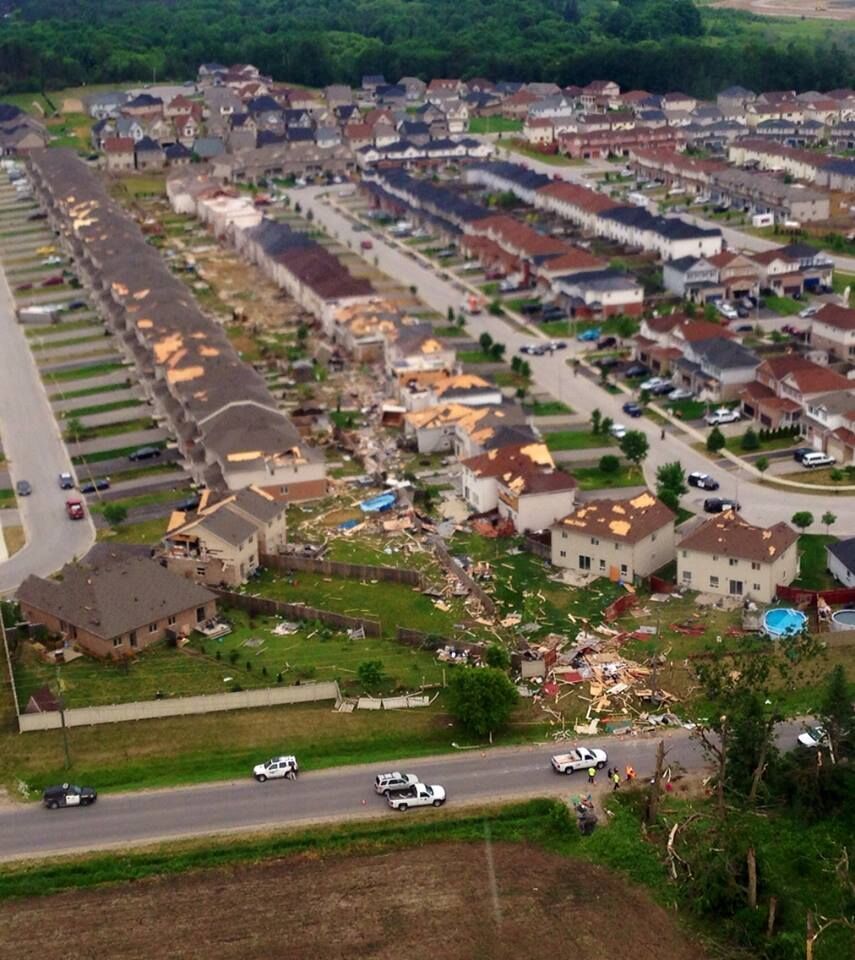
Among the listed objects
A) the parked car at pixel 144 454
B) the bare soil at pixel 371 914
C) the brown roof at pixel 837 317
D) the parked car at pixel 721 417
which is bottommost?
the bare soil at pixel 371 914

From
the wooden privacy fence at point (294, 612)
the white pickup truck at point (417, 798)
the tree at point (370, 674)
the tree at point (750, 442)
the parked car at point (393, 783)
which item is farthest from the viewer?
the tree at point (750, 442)

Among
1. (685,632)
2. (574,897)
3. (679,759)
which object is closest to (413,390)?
(685,632)

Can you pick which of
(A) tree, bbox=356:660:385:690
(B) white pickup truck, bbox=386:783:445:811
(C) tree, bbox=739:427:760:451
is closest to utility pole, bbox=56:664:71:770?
(A) tree, bbox=356:660:385:690

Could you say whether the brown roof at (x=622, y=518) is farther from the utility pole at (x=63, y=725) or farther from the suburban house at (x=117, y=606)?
the utility pole at (x=63, y=725)

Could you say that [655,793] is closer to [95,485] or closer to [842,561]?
[842,561]

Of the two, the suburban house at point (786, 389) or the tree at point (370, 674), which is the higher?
the suburban house at point (786, 389)

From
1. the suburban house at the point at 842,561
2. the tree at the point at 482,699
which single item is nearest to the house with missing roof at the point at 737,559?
the suburban house at the point at 842,561

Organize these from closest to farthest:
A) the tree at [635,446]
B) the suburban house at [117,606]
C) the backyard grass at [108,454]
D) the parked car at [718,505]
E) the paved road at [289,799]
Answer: the paved road at [289,799] → the suburban house at [117,606] → the parked car at [718,505] → the tree at [635,446] → the backyard grass at [108,454]
